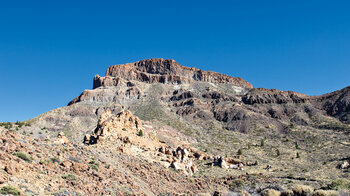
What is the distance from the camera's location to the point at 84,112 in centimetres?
10338

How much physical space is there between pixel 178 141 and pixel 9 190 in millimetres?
45038

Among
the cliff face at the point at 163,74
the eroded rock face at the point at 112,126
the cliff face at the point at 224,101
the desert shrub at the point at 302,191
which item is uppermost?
the cliff face at the point at 163,74

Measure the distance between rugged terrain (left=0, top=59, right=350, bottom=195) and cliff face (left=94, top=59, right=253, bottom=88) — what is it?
769 mm

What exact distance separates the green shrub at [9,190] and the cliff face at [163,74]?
482 feet

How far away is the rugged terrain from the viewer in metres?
17.7

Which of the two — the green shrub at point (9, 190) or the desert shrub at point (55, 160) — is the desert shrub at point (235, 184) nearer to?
the desert shrub at point (55, 160)

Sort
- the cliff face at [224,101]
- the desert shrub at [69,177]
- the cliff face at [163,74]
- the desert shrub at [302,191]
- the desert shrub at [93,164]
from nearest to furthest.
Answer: the desert shrub at [69,177]
the desert shrub at [302,191]
the desert shrub at [93,164]
the cliff face at [224,101]
the cliff face at [163,74]

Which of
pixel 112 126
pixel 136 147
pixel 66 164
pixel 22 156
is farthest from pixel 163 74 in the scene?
pixel 22 156

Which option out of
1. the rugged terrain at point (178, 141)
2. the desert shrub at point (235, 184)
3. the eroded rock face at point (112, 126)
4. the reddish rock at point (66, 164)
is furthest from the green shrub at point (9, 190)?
the desert shrub at point (235, 184)

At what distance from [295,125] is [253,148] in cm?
3671

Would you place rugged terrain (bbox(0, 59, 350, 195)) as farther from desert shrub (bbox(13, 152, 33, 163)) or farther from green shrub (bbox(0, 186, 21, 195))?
green shrub (bbox(0, 186, 21, 195))

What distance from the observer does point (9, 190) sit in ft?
38.2

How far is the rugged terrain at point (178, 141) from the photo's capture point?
696 inches

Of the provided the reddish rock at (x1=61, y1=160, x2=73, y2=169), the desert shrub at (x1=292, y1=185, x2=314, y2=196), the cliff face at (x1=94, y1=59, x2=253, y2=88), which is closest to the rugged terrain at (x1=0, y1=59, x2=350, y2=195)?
the reddish rock at (x1=61, y1=160, x2=73, y2=169)
